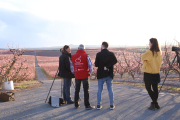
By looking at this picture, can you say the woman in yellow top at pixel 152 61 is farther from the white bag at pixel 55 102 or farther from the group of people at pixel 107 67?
the white bag at pixel 55 102

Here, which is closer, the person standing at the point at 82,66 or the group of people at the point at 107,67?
the group of people at the point at 107,67

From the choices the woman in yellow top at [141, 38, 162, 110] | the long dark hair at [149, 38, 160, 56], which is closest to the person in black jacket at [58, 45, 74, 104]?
the woman in yellow top at [141, 38, 162, 110]

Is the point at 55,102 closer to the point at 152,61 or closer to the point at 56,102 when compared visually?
the point at 56,102

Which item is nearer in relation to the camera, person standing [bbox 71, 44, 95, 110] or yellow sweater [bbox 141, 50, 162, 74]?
yellow sweater [bbox 141, 50, 162, 74]

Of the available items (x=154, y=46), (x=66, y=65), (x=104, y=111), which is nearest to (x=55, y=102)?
(x=66, y=65)

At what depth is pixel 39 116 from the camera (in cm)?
504

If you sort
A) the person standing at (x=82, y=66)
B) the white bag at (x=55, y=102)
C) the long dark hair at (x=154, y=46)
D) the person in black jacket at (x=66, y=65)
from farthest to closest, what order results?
the person in black jacket at (x=66, y=65), the white bag at (x=55, y=102), the person standing at (x=82, y=66), the long dark hair at (x=154, y=46)

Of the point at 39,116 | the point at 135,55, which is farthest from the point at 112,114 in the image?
the point at 135,55

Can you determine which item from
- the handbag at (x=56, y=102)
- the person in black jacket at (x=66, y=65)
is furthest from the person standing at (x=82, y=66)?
the handbag at (x=56, y=102)

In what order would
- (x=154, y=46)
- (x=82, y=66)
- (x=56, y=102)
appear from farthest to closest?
(x=56, y=102)
(x=82, y=66)
(x=154, y=46)

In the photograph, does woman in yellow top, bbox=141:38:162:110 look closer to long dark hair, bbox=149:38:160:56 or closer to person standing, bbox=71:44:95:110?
long dark hair, bbox=149:38:160:56

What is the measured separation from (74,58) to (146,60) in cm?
229

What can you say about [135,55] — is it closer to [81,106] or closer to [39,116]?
[81,106]

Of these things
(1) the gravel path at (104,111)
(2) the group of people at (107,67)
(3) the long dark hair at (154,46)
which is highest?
(3) the long dark hair at (154,46)
